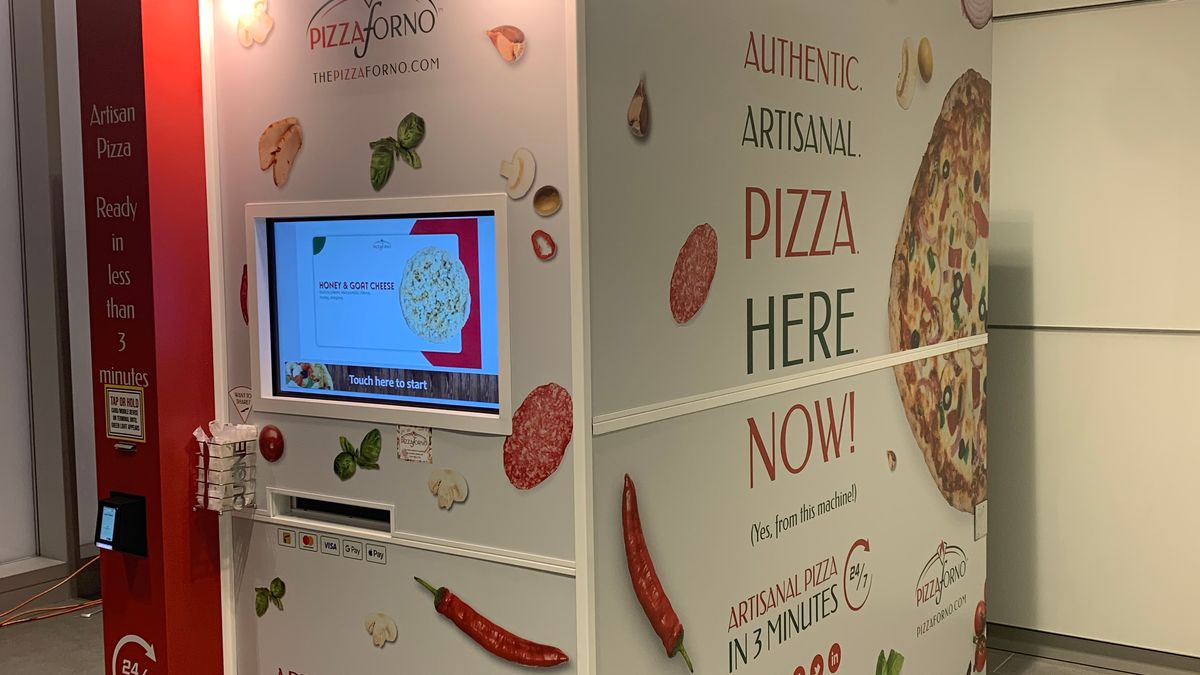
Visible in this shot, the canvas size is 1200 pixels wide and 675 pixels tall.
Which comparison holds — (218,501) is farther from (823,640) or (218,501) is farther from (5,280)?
(5,280)

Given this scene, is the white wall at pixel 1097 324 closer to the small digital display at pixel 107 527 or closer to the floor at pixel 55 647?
the small digital display at pixel 107 527

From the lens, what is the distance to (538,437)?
2.23 meters

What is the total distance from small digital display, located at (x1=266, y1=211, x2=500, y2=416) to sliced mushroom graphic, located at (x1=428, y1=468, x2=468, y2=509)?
135mm

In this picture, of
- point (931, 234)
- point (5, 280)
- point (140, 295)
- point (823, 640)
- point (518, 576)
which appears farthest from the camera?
point (5, 280)

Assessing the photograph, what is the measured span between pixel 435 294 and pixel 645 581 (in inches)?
28.8

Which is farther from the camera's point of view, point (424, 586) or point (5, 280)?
point (5, 280)

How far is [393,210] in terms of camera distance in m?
2.38

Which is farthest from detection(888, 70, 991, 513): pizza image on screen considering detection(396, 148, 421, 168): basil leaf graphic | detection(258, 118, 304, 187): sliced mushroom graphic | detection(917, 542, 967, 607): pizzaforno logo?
detection(258, 118, 304, 187): sliced mushroom graphic

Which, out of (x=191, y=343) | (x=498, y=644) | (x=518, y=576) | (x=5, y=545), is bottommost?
(x=5, y=545)

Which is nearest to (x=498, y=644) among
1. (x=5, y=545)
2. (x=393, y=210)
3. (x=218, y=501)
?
(x=218, y=501)

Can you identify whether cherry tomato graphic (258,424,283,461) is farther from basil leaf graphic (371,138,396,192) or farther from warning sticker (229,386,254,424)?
basil leaf graphic (371,138,396,192)

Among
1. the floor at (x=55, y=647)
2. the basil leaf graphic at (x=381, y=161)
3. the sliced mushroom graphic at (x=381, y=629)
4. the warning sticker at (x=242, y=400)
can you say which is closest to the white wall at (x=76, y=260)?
the floor at (x=55, y=647)

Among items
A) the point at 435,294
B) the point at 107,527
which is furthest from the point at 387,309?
the point at 107,527

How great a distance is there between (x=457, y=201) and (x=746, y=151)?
73 cm
